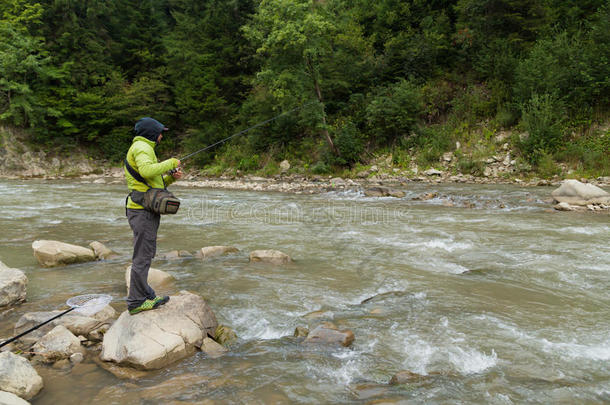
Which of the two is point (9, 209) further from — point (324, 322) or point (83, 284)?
point (324, 322)

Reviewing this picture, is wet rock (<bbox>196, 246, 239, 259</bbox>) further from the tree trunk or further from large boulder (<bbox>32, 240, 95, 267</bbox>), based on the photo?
the tree trunk

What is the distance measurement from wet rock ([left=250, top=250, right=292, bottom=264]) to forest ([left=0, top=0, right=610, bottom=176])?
43.2 ft

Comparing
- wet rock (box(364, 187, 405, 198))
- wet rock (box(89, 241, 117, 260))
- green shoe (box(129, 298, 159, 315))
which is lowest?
wet rock (box(89, 241, 117, 260))

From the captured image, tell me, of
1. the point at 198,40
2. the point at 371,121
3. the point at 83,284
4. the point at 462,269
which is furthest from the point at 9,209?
the point at 198,40

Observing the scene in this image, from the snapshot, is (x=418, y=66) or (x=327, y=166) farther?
(x=418, y=66)

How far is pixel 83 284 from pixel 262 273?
2488mm

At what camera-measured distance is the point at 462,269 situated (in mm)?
5797

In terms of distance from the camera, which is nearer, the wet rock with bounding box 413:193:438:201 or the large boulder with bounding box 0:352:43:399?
the large boulder with bounding box 0:352:43:399

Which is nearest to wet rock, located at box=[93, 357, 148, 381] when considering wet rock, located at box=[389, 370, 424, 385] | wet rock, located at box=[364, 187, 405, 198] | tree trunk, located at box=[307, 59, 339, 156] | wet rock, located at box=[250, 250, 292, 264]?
wet rock, located at box=[389, 370, 424, 385]

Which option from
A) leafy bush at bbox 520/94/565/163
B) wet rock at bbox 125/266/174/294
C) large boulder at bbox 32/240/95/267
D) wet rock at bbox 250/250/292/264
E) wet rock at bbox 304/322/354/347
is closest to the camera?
wet rock at bbox 304/322/354/347

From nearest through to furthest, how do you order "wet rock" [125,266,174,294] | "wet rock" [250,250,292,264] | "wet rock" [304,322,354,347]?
"wet rock" [304,322,354,347]
"wet rock" [125,266,174,294]
"wet rock" [250,250,292,264]

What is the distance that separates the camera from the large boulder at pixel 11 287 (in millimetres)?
4262

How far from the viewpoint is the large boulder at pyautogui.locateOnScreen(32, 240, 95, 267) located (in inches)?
233

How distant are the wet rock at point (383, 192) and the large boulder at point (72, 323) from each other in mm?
10981
